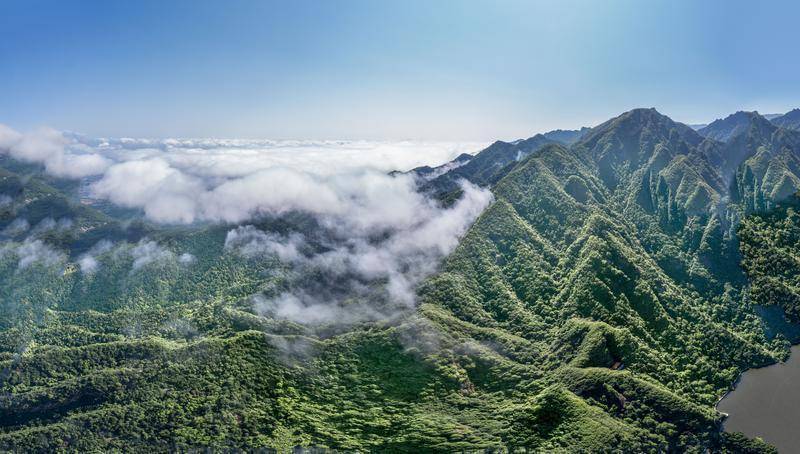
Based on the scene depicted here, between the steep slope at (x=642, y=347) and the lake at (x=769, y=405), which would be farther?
the steep slope at (x=642, y=347)

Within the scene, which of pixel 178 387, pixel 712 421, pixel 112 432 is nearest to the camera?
pixel 712 421

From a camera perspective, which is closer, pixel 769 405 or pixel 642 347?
pixel 769 405

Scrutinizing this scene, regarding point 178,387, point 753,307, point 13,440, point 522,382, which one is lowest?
point 13,440

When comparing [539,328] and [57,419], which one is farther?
[539,328]

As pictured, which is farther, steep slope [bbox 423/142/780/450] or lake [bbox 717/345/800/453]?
steep slope [bbox 423/142/780/450]

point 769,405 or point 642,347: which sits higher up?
point 642,347

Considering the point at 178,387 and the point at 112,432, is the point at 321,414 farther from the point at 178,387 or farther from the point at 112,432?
the point at 112,432

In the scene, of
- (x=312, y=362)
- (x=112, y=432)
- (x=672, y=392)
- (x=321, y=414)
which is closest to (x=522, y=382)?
(x=672, y=392)

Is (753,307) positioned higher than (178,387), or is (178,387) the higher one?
(753,307)
